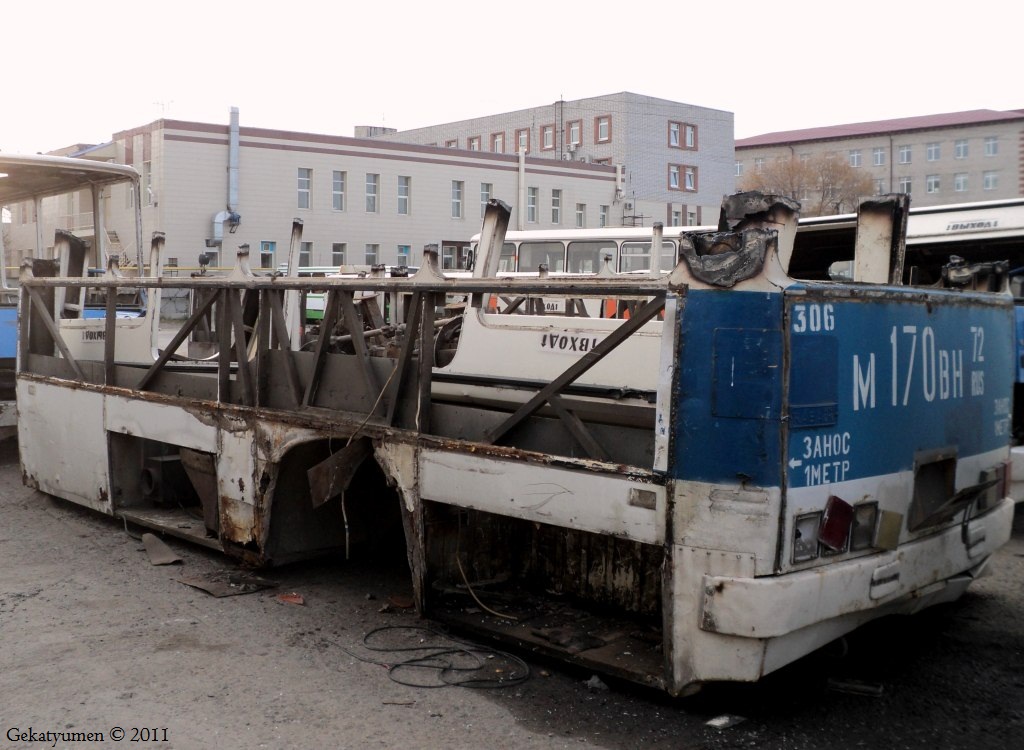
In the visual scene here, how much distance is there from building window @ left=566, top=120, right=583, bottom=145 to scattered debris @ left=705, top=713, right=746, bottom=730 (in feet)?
200

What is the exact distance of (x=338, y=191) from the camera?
4606 cm

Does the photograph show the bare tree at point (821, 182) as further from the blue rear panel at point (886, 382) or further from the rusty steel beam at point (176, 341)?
the blue rear panel at point (886, 382)

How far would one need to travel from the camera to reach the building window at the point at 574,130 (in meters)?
63.2

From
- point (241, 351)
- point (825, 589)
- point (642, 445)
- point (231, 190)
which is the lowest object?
point (825, 589)

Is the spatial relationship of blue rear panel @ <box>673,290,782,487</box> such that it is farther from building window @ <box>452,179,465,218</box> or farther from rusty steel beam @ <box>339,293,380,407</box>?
building window @ <box>452,179,465,218</box>

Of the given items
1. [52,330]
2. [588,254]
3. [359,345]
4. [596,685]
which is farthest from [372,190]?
[596,685]

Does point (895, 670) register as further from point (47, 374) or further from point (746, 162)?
point (746, 162)

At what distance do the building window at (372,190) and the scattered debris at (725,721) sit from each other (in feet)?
145

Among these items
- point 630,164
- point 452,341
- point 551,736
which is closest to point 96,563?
point 452,341

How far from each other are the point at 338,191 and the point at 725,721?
1716 inches

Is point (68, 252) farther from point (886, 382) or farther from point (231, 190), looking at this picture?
point (231, 190)

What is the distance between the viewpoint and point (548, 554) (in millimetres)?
5789

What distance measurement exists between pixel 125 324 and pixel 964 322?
244 inches

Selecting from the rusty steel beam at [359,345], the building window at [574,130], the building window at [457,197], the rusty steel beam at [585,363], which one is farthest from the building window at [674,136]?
the rusty steel beam at [585,363]
